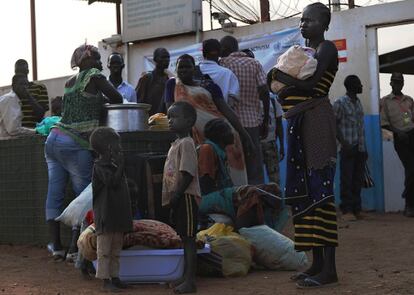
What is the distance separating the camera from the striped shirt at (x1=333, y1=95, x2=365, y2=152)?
9.20m

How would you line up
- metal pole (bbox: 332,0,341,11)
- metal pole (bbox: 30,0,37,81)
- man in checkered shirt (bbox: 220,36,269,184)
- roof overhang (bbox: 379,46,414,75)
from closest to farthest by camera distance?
man in checkered shirt (bbox: 220,36,269,184)
roof overhang (bbox: 379,46,414,75)
metal pole (bbox: 332,0,341,11)
metal pole (bbox: 30,0,37,81)

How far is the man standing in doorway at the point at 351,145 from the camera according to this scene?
921 cm

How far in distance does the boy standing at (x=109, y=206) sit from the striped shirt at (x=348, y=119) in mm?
4630

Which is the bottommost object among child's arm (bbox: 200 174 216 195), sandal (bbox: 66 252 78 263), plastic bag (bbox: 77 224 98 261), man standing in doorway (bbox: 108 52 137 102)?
sandal (bbox: 66 252 78 263)

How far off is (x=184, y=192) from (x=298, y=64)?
1.11 m

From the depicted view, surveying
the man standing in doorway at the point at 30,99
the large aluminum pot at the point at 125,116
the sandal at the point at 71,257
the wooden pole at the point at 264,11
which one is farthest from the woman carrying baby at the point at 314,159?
the wooden pole at the point at 264,11

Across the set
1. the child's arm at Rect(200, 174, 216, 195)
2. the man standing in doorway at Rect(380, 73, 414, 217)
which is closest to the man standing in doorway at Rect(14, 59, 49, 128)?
the child's arm at Rect(200, 174, 216, 195)

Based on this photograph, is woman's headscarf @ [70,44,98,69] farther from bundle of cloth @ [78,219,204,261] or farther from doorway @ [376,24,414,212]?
doorway @ [376,24,414,212]

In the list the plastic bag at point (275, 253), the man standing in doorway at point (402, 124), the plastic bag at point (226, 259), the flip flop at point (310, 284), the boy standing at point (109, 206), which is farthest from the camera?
the man standing in doorway at point (402, 124)

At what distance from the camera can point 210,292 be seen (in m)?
4.88

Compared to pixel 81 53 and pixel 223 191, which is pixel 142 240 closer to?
pixel 223 191

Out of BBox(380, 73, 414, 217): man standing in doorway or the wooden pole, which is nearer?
BBox(380, 73, 414, 217): man standing in doorway

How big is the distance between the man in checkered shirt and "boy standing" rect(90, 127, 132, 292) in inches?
81.9

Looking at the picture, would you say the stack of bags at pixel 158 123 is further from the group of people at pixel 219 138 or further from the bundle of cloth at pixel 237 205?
the bundle of cloth at pixel 237 205
